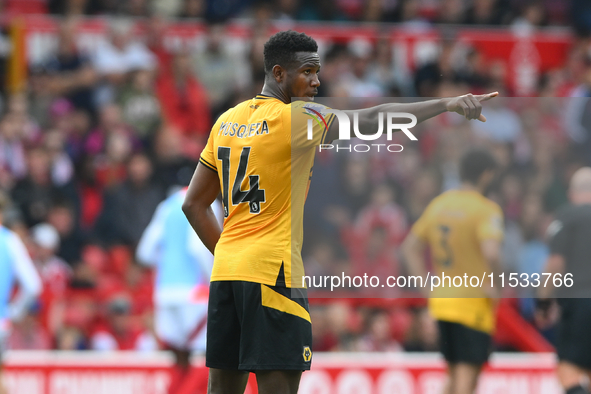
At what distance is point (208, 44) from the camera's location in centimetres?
1165

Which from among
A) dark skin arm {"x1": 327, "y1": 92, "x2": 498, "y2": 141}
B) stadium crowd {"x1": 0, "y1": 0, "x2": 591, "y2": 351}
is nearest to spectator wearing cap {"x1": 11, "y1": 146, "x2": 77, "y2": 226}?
stadium crowd {"x1": 0, "y1": 0, "x2": 591, "y2": 351}

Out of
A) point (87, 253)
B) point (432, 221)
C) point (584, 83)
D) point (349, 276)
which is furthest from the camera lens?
point (584, 83)

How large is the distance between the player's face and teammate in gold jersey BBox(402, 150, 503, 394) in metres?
1.87

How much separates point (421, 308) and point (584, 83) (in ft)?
20.4

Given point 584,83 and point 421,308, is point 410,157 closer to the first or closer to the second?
point 421,308

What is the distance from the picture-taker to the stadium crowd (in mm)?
5762

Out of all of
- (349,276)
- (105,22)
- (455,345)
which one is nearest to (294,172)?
(349,276)

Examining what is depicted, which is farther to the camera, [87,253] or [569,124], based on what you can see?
[87,253]

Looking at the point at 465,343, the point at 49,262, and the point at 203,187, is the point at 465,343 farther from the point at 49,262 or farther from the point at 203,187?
the point at 49,262

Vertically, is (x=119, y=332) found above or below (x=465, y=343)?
below

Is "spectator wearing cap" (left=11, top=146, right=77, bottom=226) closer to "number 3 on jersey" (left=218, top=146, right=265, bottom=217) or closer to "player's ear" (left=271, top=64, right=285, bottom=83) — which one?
"number 3 on jersey" (left=218, top=146, right=265, bottom=217)

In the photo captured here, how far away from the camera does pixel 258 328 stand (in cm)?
381

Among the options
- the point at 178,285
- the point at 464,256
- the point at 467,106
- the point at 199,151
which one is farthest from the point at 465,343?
the point at 199,151

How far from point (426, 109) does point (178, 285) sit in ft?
14.5
